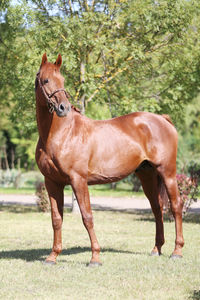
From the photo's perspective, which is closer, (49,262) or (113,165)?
(49,262)

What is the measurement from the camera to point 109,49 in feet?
42.4

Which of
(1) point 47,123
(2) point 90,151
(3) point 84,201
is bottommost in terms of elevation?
(3) point 84,201

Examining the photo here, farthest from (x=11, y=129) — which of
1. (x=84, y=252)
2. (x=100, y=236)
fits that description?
(x=84, y=252)

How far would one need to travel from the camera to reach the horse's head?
18.9 feet

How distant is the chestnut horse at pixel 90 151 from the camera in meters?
6.15

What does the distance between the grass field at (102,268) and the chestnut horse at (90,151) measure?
40 cm

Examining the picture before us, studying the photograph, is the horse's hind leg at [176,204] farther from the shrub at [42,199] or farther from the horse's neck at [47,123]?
the shrub at [42,199]

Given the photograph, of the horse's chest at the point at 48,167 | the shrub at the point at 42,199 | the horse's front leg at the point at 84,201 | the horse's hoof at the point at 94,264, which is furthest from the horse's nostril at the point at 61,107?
the shrub at the point at 42,199

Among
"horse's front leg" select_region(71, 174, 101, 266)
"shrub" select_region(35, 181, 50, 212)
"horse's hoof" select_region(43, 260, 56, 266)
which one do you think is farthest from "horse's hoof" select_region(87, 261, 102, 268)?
"shrub" select_region(35, 181, 50, 212)

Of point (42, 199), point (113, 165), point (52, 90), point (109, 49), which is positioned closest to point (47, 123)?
point (52, 90)

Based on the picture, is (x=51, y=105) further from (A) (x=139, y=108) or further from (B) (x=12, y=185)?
(B) (x=12, y=185)

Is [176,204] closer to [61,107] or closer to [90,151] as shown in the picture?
[90,151]

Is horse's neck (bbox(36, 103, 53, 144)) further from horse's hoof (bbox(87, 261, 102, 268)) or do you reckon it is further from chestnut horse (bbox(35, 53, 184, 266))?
horse's hoof (bbox(87, 261, 102, 268))

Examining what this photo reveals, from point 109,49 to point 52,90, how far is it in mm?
7356
